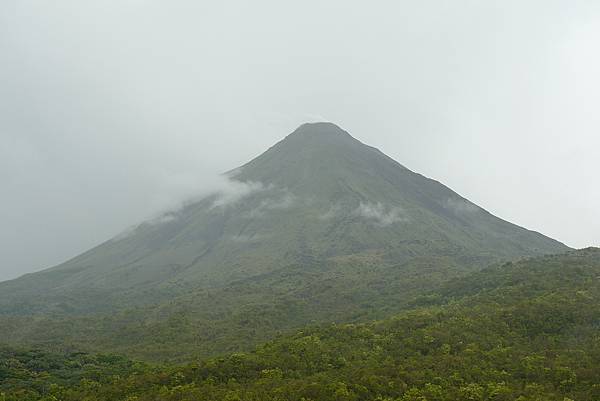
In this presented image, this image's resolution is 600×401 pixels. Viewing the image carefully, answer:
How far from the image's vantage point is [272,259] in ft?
359

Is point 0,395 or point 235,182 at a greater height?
point 235,182

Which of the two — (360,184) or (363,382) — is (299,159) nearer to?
(360,184)

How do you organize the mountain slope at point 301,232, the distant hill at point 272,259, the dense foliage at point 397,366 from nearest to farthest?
the dense foliage at point 397,366 → the distant hill at point 272,259 → the mountain slope at point 301,232

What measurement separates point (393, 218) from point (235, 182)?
6830 centimetres

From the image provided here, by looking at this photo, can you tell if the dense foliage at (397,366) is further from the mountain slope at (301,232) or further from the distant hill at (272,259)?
the mountain slope at (301,232)

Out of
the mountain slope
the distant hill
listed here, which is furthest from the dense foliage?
the mountain slope

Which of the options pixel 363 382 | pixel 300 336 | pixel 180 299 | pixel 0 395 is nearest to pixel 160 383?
pixel 0 395

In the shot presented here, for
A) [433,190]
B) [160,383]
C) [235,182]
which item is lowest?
[160,383]

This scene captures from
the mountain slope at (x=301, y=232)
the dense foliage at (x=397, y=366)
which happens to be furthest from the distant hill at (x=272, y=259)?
the dense foliage at (x=397, y=366)

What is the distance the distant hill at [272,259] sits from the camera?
62.4 metres

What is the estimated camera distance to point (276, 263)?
106000 mm

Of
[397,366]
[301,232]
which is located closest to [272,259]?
[301,232]

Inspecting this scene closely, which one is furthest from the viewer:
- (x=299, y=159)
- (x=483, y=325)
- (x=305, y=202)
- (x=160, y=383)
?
(x=299, y=159)

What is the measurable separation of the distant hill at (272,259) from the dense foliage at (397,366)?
1418cm
